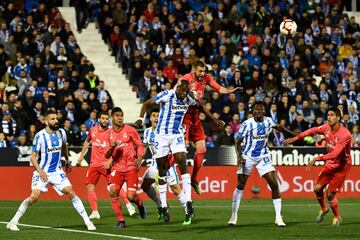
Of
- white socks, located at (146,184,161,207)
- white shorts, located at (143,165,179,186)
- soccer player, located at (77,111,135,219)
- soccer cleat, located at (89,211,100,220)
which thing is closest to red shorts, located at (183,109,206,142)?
white shorts, located at (143,165,179,186)

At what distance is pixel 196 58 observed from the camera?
37.5 metres

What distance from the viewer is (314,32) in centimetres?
4156

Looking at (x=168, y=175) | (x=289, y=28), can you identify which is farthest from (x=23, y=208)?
(x=289, y=28)

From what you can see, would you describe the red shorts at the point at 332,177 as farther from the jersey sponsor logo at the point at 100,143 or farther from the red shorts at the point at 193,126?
the jersey sponsor logo at the point at 100,143

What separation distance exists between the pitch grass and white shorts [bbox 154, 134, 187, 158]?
58.4 inches

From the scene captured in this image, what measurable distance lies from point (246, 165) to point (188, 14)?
18601 millimetres

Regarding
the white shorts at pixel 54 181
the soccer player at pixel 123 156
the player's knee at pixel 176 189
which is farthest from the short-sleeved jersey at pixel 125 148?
the white shorts at pixel 54 181

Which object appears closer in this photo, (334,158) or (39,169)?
(39,169)

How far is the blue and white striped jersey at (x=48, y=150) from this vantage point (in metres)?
19.8

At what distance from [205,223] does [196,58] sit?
52.7 ft

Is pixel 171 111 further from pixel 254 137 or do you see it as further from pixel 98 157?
pixel 98 157

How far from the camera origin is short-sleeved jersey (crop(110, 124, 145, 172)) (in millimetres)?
21156

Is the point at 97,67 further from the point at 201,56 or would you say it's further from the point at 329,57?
the point at 329,57

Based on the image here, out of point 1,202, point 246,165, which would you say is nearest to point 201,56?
point 1,202
